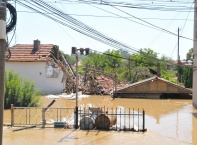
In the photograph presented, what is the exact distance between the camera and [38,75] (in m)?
31.8

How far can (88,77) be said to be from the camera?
3591cm

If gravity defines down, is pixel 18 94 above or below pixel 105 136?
above

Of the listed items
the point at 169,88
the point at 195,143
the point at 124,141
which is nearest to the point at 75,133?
the point at 124,141

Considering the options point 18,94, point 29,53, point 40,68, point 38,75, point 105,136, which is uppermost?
point 29,53

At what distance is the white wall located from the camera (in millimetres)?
31828

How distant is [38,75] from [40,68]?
2.46 feet

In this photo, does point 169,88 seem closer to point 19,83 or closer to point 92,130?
point 19,83

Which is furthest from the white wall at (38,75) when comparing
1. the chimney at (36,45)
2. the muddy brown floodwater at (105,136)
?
the muddy brown floodwater at (105,136)

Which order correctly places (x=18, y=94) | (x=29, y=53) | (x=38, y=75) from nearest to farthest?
1. (x=18, y=94)
2. (x=38, y=75)
3. (x=29, y=53)

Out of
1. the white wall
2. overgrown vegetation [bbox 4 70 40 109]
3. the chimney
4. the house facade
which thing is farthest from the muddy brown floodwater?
the chimney

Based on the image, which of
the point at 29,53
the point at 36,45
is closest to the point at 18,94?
the point at 29,53

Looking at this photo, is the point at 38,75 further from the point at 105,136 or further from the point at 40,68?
the point at 105,136

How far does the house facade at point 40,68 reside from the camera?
3170cm

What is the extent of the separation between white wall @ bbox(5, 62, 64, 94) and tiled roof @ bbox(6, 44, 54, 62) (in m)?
0.44
